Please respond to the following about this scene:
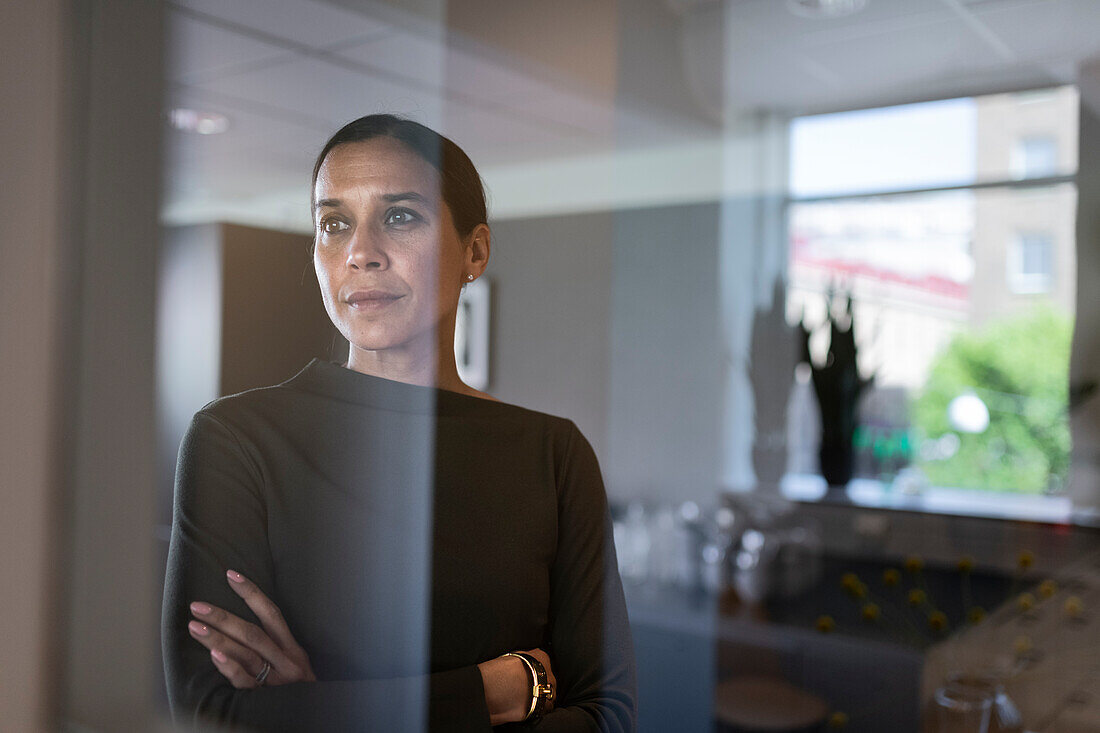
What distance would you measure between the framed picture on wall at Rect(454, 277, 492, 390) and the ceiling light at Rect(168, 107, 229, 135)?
0.41 m

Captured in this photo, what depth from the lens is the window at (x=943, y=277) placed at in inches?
92.8

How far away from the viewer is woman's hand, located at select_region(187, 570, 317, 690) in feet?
2.80

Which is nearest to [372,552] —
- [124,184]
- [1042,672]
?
[124,184]

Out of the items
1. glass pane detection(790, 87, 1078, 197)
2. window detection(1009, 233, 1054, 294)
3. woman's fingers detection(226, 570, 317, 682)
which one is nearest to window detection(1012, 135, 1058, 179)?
glass pane detection(790, 87, 1078, 197)

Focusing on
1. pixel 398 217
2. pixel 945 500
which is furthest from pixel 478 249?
pixel 945 500

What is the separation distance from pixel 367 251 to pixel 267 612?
1.18 ft

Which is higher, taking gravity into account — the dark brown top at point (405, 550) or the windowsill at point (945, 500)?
the dark brown top at point (405, 550)

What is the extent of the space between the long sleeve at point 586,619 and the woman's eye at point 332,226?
29 centimetres

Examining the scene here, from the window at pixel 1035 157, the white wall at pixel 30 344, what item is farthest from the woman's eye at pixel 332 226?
the window at pixel 1035 157

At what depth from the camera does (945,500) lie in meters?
2.44

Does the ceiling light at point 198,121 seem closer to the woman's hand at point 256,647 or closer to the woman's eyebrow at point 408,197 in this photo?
the woman's eyebrow at point 408,197

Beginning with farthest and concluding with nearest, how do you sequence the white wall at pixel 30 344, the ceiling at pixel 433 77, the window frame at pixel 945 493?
the window frame at pixel 945 493, the white wall at pixel 30 344, the ceiling at pixel 433 77

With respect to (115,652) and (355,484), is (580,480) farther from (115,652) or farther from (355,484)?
(115,652)

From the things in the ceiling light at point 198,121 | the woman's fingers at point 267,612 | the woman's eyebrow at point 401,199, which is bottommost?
the woman's fingers at point 267,612
